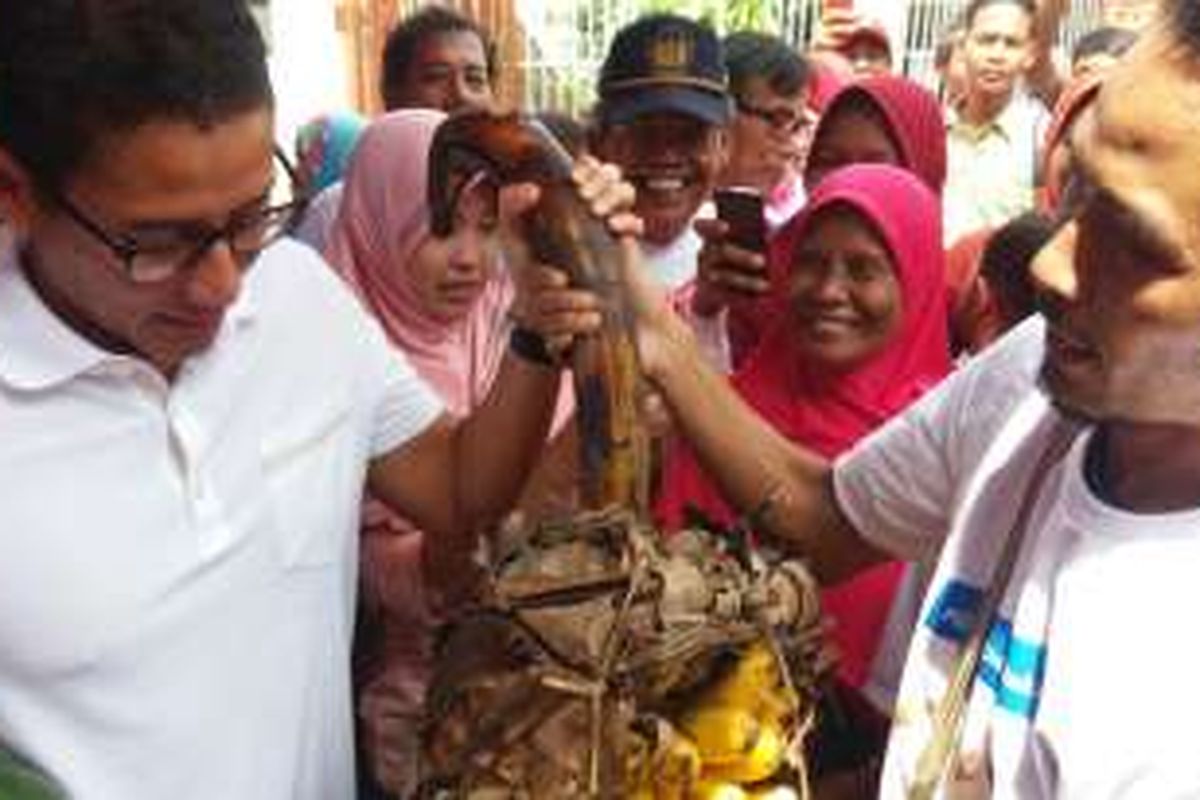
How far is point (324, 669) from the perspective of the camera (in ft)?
5.79

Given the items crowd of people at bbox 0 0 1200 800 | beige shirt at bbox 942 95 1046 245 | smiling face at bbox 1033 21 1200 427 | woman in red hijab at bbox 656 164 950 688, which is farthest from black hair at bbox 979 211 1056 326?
beige shirt at bbox 942 95 1046 245

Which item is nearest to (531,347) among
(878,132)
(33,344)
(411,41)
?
(33,344)

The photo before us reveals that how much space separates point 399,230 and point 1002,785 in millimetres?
1895

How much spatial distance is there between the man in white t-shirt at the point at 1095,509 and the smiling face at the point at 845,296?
1092 millimetres

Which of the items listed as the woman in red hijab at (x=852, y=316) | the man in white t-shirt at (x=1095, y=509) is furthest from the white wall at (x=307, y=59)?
the man in white t-shirt at (x=1095, y=509)

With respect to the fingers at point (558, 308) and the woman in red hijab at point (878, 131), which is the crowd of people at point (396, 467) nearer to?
the fingers at point (558, 308)

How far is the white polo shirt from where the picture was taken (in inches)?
58.3

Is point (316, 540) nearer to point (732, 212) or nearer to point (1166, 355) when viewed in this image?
point (1166, 355)

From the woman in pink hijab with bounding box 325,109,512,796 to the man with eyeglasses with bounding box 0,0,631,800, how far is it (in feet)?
1.68

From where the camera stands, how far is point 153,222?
1.50m

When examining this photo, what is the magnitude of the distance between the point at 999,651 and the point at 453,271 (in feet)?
5.27

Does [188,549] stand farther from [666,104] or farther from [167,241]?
[666,104]

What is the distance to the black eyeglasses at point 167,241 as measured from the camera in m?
1.51

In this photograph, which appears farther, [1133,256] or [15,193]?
[15,193]
